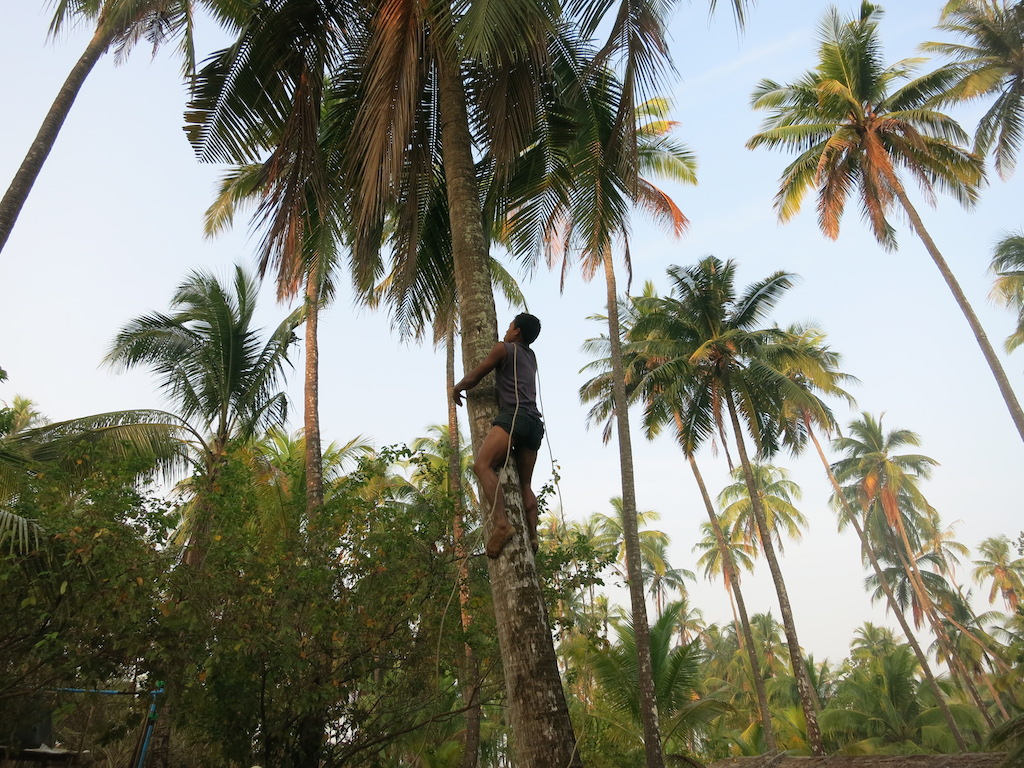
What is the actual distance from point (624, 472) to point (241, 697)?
9.90 meters

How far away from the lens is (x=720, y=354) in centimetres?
1938

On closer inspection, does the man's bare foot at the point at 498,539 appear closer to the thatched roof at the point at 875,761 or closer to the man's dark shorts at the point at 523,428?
the man's dark shorts at the point at 523,428

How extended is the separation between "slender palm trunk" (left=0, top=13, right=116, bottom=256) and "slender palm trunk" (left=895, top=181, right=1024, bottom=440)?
16047mm

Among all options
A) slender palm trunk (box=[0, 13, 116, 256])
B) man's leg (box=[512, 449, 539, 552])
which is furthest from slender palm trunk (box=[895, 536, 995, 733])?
slender palm trunk (box=[0, 13, 116, 256])

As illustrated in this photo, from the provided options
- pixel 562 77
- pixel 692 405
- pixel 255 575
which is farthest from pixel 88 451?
pixel 692 405

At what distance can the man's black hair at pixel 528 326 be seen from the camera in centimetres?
461

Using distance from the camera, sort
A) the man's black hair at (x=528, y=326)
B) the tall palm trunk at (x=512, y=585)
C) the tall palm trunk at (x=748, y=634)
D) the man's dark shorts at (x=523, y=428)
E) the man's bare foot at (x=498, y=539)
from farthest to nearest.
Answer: the tall palm trunk at (x=748, y=634), the man's black hair at (x=528, y=326), the man's dark shorts at (x=523, y=428), the man's bare foot at (x=498, y=539), the tall palm trunk at (x=512, y=585)

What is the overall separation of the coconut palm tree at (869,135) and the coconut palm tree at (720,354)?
282 cm

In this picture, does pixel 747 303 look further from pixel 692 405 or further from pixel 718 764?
pixel 718 764

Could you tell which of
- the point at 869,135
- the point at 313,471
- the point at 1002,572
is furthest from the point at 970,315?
the point at 1002,572

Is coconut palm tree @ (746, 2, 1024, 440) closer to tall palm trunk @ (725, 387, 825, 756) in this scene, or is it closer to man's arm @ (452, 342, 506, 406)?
tall palm trunk @ (725, 387, 825, 756)

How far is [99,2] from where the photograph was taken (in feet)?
33.2

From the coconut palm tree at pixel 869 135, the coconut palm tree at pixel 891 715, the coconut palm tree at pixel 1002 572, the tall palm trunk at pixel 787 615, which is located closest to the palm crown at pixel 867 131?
the coconut palm tree at pixel 869 135

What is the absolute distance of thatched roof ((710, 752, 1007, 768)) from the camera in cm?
1089
